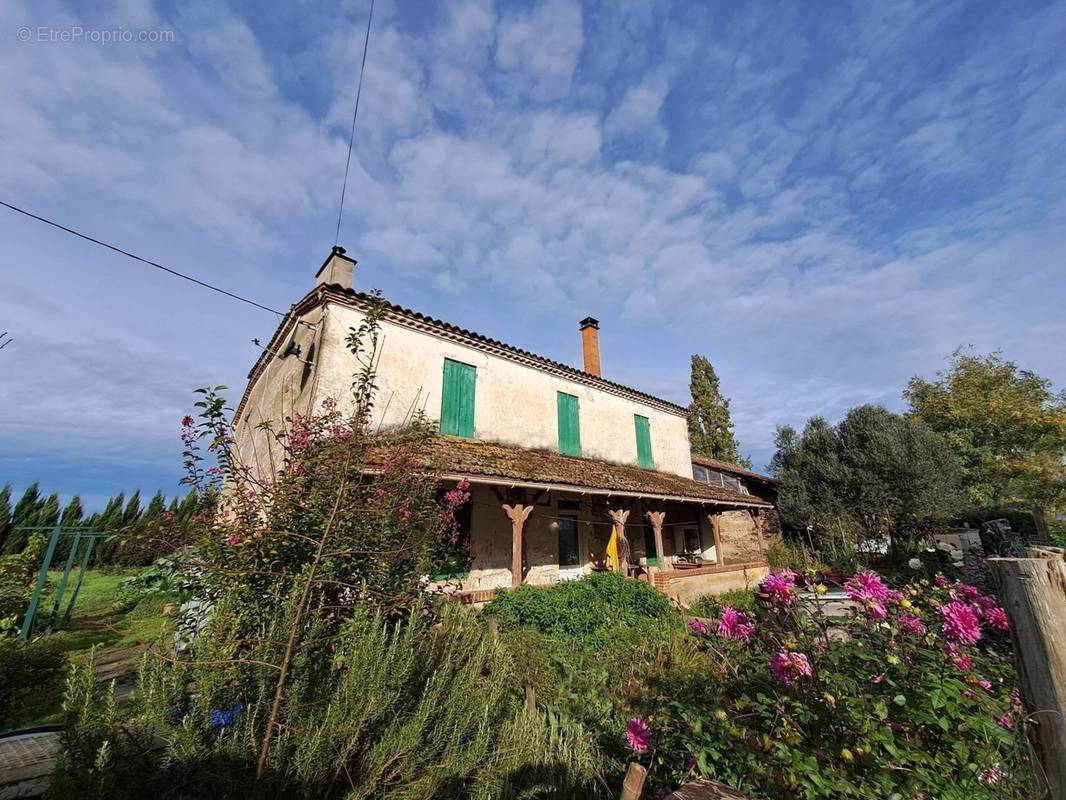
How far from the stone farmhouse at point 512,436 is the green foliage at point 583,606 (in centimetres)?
73

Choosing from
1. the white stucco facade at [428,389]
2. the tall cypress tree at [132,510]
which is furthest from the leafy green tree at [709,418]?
the tall cypress tree at [132,510]

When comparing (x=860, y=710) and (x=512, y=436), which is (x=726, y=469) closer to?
(x=512, y=436)

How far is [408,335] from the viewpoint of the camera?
32.0 ft

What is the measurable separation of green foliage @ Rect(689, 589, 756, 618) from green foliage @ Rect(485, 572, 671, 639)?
3.53 feet

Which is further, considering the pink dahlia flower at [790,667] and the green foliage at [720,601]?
the green foliage at [720,601]

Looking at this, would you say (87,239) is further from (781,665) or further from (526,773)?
(781,665)

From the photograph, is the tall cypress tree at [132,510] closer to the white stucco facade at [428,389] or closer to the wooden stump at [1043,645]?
the white stucco facade at [428,389]

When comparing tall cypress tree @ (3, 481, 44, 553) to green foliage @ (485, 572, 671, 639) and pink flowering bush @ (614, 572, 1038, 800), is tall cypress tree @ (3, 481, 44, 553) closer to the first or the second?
green foliage @ (485, 572, 671, 639)

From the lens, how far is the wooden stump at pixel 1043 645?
5.59 ft

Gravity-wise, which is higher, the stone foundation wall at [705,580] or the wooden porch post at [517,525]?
the wooden porch post at [517,525]

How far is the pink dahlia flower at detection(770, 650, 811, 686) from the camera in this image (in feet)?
7.63

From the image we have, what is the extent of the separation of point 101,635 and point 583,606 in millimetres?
8044

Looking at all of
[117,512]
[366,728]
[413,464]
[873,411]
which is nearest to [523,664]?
[413,464]

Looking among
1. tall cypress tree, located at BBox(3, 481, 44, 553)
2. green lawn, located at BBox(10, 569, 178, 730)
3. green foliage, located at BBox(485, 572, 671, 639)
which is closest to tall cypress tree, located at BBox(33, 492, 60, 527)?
tall cypress tree, located at BBox(3, 481, 44, 553)
